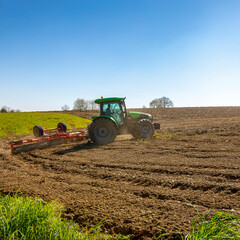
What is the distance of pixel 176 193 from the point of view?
386cm

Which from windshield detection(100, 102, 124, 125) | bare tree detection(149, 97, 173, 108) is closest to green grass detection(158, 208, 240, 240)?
windshield detection(100, 102, 124, 125)

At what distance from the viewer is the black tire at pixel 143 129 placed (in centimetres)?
1058

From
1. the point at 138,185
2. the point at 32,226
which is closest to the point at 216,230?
the point at 32,226

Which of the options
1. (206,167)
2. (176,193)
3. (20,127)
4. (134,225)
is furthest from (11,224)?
(20,127)

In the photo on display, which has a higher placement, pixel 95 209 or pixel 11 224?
pixel 11 224

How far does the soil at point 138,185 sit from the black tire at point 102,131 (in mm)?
2327

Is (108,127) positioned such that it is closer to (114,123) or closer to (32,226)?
(114,123)

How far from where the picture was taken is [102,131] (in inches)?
394

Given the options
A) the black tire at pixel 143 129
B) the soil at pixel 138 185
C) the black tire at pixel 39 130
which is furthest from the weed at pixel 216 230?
the black tire at pixel 39 130

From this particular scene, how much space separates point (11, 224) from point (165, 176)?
Result: 137 inches

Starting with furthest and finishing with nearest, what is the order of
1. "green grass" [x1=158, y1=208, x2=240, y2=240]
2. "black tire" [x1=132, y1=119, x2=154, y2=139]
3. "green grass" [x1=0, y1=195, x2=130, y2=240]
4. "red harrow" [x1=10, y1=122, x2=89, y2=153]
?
1. "black tire" [x1=132, y1=119, x2=154, y2=139]
2. "red harrow" [x1=10, y1=122, x2=89, y2=153]
3. "green grass" [x1=0, y1=195, x2=130, y2=240]
4. "green grass" [x1=158, y1=208, x2=240, y2=240]

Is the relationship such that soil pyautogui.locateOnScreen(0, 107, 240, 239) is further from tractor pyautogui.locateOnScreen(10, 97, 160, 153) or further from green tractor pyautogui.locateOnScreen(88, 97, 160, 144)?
green tractor pyautogui.locateOnScreen(88, 97, 160, 144)

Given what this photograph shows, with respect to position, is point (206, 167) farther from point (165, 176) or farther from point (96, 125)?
point (96, 125)

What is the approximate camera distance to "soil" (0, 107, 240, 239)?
3.06 meters
